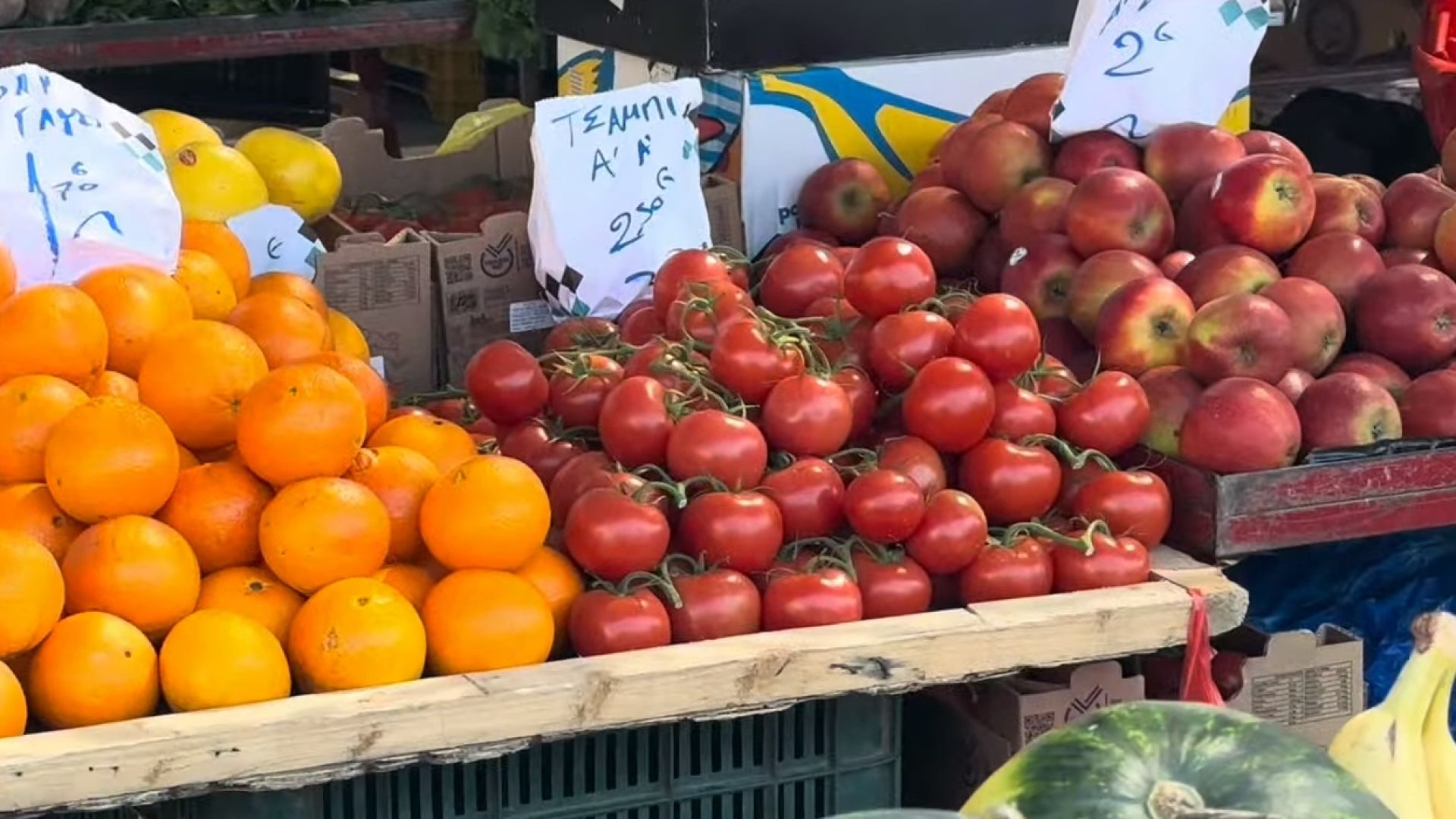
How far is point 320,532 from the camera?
171cm

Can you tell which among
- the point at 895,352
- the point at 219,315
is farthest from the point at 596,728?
the point at 219,315

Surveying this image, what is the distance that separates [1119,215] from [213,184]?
4.27ft

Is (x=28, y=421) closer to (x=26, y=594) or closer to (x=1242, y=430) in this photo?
(x=26, y=594)

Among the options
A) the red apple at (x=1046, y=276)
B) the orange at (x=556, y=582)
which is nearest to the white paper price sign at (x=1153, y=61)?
the red apple at (x=1046, y=276)

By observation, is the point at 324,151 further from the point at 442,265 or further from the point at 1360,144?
the point at 1360,144

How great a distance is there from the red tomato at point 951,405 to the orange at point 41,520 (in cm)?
89

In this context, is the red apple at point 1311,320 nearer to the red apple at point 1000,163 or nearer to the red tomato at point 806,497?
the red apple at point 1000,163

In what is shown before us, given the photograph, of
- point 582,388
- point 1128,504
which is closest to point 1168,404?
point 1128,504

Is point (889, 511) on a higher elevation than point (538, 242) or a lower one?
lower

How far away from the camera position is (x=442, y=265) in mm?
2680

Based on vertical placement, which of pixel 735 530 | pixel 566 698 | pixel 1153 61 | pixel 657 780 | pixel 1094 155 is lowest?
pixel 657 780

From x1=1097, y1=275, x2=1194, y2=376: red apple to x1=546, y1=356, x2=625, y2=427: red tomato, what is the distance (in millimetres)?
618

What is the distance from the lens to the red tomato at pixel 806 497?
6.28 ft

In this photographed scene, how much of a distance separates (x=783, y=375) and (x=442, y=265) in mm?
846
